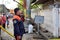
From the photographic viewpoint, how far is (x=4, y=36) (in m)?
13.5

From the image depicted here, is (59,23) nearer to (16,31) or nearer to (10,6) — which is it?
(16,31)

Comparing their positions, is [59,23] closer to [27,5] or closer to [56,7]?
[56,7]

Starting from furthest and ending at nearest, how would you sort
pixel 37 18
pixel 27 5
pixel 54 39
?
1. pixel 27 5
2. pixel 37 18
3. pixel 54 39

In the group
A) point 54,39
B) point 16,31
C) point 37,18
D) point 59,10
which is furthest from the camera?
point 37,18

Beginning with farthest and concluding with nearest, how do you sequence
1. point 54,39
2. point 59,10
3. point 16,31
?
point 59,10, point 54,39, point 16,31

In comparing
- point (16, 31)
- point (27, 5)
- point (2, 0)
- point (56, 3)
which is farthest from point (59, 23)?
point (2, 0)

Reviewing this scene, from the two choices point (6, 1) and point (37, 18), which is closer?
point (37, 18)

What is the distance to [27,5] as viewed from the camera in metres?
22.5

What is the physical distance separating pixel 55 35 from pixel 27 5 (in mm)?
8660

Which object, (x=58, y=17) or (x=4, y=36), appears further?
(x=58, y=17)

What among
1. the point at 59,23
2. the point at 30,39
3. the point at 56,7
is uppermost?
the point at 56,7

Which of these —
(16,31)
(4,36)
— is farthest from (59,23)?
(16,31)

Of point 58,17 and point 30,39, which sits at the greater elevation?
point 58,17

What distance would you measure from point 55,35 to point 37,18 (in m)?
2.27
